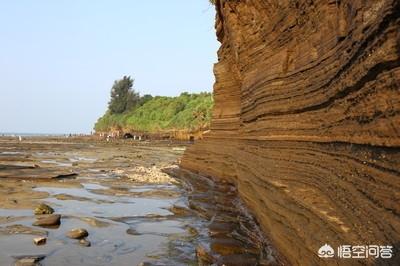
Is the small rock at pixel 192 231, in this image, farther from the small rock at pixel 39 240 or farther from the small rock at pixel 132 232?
the small rock at pixel 39 240

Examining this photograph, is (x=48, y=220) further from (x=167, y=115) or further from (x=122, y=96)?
(x=122, y=96)

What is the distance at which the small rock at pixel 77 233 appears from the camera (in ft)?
21.4

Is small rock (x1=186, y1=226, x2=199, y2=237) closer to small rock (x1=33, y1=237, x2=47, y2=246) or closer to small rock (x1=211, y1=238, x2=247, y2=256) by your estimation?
small rock (x1=211, y1=238, x2=247, y2=256)

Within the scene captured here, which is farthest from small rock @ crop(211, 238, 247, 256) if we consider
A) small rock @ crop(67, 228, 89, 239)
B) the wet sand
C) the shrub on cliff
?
the shrub on cliff

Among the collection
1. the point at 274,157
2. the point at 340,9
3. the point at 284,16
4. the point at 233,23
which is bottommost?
the point at 274,157

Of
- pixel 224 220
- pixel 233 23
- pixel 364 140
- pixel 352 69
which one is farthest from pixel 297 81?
pixel 233 23

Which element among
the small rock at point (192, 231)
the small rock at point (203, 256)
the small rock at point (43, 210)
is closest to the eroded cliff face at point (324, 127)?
the small rock at point (203, 256)

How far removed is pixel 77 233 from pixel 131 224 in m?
1.30

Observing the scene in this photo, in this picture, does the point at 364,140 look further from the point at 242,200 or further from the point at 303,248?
the point at 242,200

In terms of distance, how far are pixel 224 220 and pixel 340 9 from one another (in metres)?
4.73

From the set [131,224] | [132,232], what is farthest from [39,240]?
[131,224]

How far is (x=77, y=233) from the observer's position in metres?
6.58

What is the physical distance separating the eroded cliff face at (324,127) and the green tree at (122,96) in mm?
95266

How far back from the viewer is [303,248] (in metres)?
4.51
